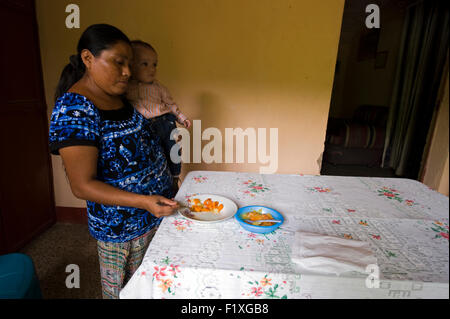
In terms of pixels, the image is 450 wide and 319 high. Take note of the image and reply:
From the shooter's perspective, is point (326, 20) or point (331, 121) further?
point (331, 121)

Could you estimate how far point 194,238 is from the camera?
814mm

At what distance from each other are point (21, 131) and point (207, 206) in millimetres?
1816

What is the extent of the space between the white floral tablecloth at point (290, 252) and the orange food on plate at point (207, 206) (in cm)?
7

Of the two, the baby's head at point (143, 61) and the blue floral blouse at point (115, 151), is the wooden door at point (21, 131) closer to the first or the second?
the baby's head at point (143, 61)

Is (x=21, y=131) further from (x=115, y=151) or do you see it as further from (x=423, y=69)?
(x=423, y=69)

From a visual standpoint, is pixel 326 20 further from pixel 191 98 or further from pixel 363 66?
pixel 363 66

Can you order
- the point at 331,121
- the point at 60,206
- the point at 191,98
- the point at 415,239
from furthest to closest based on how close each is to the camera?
the point at 331,121 → the point at 60,206 → the point at 191,98 → the point at 415,239

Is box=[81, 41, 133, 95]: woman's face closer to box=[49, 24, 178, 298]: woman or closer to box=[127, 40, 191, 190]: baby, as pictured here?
box=[49, 24, 178, 298]: woman

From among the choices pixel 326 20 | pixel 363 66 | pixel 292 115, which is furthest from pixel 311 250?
pixel 363 66

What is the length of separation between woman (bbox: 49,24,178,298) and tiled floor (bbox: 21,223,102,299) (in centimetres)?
→ 74

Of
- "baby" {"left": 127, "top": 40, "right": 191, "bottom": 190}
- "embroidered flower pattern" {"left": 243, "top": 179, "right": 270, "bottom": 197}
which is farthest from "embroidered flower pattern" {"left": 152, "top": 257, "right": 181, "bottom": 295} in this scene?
"baby" {"left": 127, "top": 40, "right": 191, "bottom": 190}
